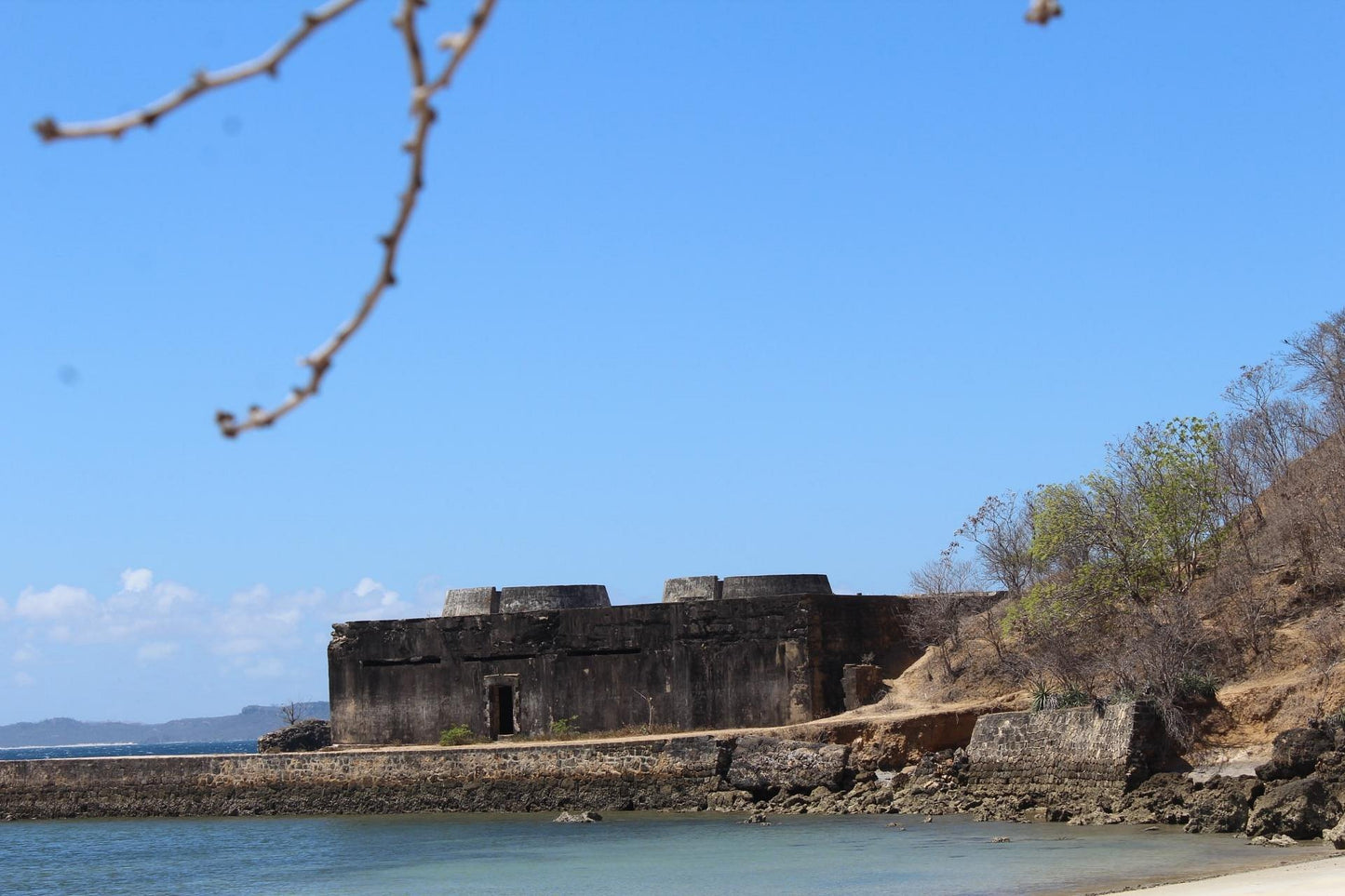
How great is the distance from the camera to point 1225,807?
51.5ft

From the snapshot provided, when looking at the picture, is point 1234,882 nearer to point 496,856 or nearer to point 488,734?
point 496,856

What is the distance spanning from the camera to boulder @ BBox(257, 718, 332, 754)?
127 feet

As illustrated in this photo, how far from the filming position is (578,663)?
25.2m

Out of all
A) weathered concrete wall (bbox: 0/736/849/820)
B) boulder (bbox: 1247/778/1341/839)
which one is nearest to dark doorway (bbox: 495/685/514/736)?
weathered concrete wall (bbox: 0/736/849/820)

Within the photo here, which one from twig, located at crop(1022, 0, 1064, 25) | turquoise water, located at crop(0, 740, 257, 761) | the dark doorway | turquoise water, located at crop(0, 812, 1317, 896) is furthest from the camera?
turquoise water, located at crop(0, 740, 257, 761)

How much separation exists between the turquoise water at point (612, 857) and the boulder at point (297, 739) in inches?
559

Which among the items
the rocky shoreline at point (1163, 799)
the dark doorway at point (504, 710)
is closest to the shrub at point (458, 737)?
the dark doorway at point (504, 710)

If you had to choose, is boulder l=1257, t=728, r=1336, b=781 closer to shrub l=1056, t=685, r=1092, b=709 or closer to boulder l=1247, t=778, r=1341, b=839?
boulder l=1247, t=778, r=1341, b=839

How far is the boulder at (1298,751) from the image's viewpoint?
15.4m

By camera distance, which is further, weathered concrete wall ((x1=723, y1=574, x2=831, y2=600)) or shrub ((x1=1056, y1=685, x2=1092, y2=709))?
weathered concrete wall ((x1=723, y1=574, x2=831, y2=600))

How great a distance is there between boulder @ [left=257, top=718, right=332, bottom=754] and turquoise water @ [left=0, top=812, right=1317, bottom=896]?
14.2m

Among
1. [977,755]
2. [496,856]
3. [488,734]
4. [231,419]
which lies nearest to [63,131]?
[231,419]

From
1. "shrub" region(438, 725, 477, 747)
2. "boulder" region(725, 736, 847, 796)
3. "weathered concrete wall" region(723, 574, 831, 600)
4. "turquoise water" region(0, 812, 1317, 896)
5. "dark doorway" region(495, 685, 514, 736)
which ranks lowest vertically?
"turquoise water" region(0, 812, 1317, 896)

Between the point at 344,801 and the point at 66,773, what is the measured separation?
5.91m
